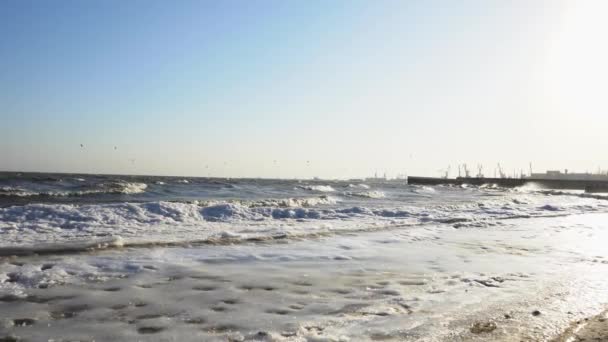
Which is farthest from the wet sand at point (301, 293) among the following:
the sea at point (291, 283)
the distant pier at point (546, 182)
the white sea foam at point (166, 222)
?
the distant pier at point (546, 182)

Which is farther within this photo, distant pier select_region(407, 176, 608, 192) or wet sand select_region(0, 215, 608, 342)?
distant pier select_region(407, 176, 608, 192)

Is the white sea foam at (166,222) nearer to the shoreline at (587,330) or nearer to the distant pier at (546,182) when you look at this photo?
the shoreline at (587,330)

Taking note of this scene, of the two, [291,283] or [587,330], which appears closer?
[587,330]

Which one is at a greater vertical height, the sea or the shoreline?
the shoreline

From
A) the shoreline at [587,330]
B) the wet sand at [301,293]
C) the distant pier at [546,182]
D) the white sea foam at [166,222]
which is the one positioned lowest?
the white sea foam at [166,222]

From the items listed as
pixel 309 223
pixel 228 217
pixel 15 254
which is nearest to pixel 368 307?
pixel 15 254

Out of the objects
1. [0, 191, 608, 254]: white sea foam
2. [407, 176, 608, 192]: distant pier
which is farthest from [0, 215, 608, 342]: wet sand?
[407, 176, 608, 192]: distant pier

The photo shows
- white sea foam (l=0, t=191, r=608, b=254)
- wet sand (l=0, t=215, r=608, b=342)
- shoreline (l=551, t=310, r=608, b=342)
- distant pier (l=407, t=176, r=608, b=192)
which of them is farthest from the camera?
distant pier (l=407, t=176, r=608, b=192)

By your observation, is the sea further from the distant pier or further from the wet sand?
the distant pier

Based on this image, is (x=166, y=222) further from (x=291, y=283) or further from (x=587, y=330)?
(x=587, y=330)

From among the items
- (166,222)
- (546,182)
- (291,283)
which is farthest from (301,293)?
(546,182)

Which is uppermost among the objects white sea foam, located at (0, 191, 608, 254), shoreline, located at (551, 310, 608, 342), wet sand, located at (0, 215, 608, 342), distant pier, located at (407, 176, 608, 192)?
distant pier, located at (407, 176, 608, 192)

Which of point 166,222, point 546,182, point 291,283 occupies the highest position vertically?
point 546,182

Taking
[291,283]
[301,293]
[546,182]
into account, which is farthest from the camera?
A: [546,182]
